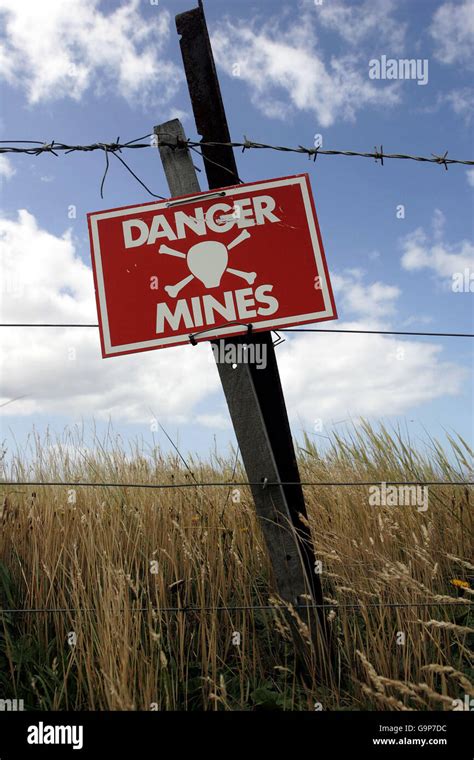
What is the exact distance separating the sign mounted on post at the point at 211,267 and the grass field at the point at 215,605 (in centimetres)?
89

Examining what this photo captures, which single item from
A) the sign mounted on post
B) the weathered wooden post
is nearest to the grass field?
the weathered wooden post

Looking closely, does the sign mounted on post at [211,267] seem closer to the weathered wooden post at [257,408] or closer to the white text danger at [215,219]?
the white text danger at [215,219]

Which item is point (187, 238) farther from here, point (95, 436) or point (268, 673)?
point (95, 436)

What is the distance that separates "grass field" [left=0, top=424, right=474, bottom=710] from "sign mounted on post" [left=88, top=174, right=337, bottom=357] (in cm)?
89

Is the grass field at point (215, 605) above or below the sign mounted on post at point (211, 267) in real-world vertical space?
below

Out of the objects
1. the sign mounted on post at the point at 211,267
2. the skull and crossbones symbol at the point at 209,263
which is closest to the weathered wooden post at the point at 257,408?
the sign mounted on post at the point at 211,267

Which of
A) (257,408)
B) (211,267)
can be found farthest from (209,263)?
(257,408)

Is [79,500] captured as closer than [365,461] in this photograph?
Yes

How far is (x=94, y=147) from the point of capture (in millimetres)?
2584

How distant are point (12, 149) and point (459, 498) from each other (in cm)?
290

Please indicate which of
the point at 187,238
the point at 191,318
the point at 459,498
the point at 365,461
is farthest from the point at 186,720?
the point at 365,461

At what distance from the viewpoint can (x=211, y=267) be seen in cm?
233

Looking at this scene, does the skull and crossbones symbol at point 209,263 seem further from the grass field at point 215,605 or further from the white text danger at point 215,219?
the grass field at point 215,605

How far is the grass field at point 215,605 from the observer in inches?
84.7
